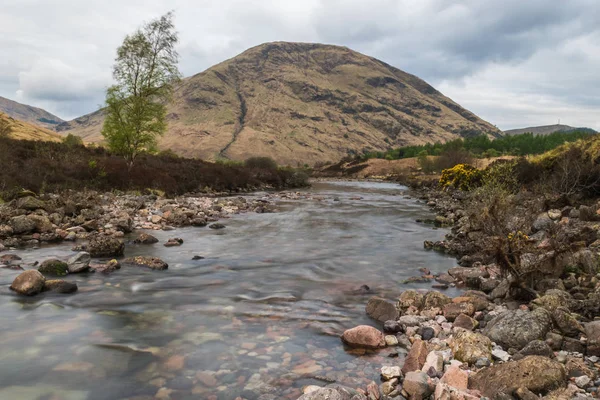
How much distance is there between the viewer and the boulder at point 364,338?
280 inches

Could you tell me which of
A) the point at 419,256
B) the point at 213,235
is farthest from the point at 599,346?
the point at 213,235

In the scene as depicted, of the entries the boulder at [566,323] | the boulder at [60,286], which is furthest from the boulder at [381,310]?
the boulder at [60,286]

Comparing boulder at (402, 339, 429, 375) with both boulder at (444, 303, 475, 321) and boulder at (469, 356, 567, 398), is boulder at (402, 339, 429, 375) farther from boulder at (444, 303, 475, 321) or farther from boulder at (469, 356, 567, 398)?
boulder at (444, 303, 475, 321)

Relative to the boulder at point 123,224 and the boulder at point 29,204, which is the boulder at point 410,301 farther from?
the boulder at point 29,204

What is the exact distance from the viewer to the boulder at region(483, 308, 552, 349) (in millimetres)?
6418

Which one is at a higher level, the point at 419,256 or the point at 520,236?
the point at 520,236

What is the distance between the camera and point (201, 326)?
7930 mm

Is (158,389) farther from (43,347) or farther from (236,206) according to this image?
(236,206)

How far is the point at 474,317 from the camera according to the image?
8102 millimetres

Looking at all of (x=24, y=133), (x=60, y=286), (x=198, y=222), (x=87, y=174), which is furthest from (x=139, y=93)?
(x=24, y=133)

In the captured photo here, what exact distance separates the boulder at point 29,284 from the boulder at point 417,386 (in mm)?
8452

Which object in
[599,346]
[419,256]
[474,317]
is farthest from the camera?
[419,256]

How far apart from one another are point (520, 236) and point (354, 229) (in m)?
12.0

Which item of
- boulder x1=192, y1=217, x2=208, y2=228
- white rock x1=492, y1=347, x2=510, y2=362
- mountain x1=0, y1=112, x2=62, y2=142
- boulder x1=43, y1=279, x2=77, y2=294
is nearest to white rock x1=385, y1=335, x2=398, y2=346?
white rock x1=492, y1=347, x2=510, y2=362
